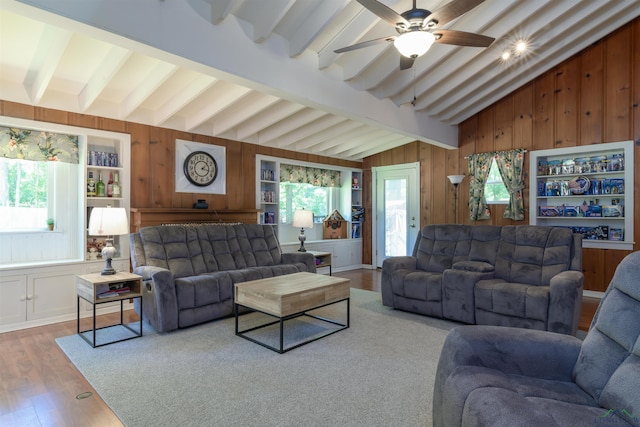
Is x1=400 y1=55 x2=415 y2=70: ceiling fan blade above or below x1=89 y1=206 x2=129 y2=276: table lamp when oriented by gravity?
above

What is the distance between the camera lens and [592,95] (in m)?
4.96

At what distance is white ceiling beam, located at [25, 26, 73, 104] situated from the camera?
280cm

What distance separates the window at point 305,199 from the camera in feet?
21.4

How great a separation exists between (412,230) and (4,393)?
593 centimetres

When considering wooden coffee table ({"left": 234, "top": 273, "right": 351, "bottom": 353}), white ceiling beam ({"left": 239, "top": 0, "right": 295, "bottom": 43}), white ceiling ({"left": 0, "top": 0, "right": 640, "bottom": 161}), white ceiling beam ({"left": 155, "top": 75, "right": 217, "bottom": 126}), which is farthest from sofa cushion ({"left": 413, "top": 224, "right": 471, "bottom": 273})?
white ceiling beam ({"left": 155, "top": 75, "right": 217, "bottom": 126})

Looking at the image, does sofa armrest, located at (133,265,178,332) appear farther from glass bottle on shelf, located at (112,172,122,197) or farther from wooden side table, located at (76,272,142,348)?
glass bottle on shelf, located at (112,172,122,197)

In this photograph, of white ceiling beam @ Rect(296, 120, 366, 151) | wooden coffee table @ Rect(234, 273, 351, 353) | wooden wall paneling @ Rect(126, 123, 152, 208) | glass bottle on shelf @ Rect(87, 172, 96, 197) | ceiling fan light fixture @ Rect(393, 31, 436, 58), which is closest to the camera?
ceiling fan light fixture @ Rect(393, 31, 436, 58)

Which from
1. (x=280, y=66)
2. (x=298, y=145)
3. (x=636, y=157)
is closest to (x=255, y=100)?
(x=280, y=66)

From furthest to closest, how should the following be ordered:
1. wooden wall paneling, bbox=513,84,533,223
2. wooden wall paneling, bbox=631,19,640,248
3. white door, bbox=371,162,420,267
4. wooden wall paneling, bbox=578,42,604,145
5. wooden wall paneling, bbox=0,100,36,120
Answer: white door, bbox=371,162,420,267 < wooden wall paneling, bbox=513,84,533,223 < wooden wall paneling, bbox=578,42,604,145 < wooden wall paneling, bbox=631,19,640,248 < wooden wall paneling, bbox=0,100,36,120

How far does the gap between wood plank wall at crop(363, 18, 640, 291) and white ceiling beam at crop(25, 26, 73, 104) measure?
550 centimetres

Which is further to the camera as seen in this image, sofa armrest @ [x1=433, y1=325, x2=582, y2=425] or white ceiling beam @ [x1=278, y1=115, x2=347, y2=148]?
white ceiling beam @ [x1=278, y1=115, x2=347, y2=148]

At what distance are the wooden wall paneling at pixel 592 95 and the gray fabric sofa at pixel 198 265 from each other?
165 inches

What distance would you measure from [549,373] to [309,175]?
538 centimetres

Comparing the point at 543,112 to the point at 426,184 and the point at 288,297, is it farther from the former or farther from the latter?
the point at 288,297
